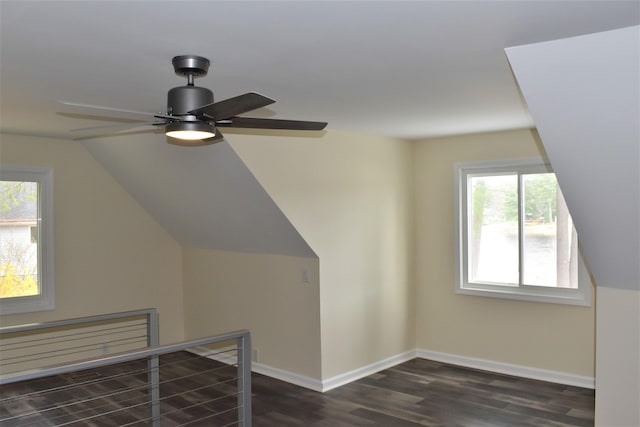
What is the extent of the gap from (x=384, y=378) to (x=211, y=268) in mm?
2169

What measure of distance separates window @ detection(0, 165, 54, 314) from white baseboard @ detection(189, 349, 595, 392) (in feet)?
6.22

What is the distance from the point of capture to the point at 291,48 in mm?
2389

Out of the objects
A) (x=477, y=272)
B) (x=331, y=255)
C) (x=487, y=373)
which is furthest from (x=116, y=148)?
(x=487, y=373)

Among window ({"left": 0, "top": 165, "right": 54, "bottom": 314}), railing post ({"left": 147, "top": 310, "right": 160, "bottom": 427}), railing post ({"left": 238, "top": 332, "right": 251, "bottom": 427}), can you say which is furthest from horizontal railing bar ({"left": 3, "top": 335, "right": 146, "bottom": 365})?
railing post ({"left": 238, "top": 332, "right": 251, "bottom": 427})

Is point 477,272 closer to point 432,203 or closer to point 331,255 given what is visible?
point 432,203

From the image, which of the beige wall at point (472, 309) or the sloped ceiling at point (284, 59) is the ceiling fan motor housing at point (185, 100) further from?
the beige wall at point (472, 309)

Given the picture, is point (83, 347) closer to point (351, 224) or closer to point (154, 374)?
point (154, 374)

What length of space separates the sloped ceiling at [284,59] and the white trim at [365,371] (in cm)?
123

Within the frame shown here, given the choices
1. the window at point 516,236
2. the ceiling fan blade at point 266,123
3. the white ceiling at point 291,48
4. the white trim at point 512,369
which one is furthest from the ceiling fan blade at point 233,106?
the white trim at point 512,369

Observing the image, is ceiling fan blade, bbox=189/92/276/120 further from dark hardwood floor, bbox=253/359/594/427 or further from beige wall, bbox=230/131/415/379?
dark hardwood floor, bbox=253/359/594/427

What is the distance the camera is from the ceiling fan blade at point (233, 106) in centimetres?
202

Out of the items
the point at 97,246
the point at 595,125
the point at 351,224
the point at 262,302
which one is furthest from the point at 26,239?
the point at 595,125

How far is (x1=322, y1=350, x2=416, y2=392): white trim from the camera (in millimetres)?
4793

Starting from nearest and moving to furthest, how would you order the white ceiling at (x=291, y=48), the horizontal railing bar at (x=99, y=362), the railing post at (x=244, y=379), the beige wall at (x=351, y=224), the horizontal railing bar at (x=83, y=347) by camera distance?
the white ceiling at (x=291, y=48) < the horizontal railing bar at (x=99, y=362) < the railing post at (x=244, y=379) < the beige wall at (x=351, y=224) < the horizontal railing bar at (x=83, y=347)
